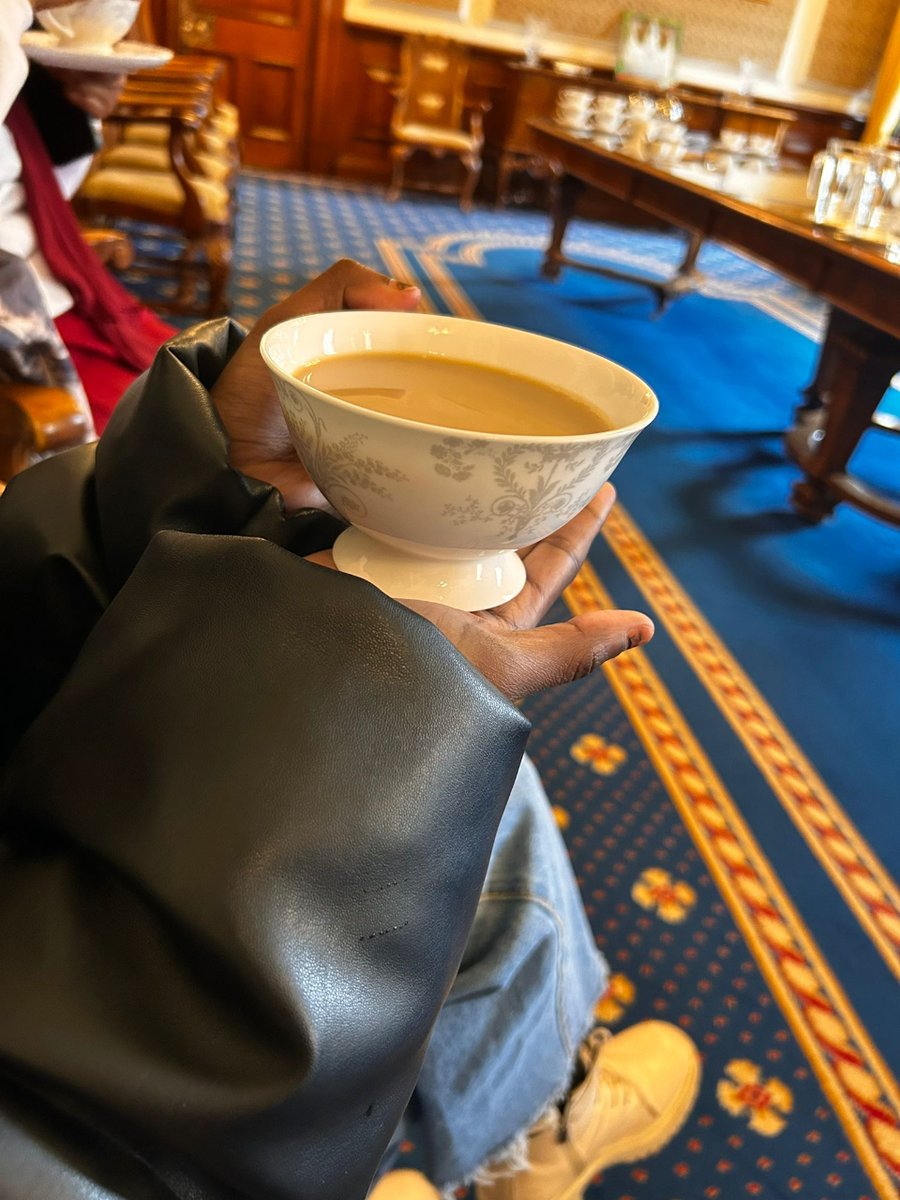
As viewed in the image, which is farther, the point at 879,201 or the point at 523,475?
the point at 879,201

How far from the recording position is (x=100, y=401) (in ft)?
3.99

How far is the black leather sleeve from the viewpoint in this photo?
0.29 meters

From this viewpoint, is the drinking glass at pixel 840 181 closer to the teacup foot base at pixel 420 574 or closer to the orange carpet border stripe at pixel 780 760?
the orange carpet border stripe at pixel 780 760

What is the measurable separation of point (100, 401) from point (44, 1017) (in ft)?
3.55

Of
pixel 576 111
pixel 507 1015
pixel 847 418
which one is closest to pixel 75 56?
pixel 507 1015

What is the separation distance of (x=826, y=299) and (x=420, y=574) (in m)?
1.69

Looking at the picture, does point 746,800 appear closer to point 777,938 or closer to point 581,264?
point 777,938

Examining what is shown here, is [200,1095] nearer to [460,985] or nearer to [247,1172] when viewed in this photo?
[247,1172]

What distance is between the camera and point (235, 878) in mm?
296

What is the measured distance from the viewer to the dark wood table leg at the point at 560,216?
3.88 m

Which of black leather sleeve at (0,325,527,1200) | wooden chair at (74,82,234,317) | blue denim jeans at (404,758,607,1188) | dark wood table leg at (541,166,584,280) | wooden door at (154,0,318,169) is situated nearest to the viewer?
black leather sleeve at (0,325,527,1200)

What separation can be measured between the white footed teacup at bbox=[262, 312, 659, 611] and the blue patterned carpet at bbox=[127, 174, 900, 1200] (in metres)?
0.67

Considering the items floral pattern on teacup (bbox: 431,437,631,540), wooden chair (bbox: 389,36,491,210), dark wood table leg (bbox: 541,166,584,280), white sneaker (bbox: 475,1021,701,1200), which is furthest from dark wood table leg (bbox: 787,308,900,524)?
wooden chair (bbox: 389,36,491,210)

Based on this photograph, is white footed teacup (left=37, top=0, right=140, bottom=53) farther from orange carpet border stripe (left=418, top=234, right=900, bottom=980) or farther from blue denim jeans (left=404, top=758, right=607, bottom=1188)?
orange carpet border stripe (left=418, top=234, right=900, bottom=980)
